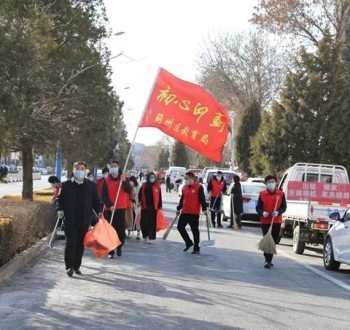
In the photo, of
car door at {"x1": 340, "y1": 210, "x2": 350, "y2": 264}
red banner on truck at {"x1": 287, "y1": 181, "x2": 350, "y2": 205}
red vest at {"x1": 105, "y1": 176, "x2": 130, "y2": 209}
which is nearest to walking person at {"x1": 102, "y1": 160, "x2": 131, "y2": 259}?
red vest at {"x1": 105, "y1": 176, "x2": 130, "y2": 209}

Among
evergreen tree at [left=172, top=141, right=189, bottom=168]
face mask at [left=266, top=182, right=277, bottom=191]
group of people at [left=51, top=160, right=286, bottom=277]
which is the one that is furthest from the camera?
evergreen tree at [left=172, top=141, right=189, bottom=168]

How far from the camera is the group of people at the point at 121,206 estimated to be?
1170 centimetres

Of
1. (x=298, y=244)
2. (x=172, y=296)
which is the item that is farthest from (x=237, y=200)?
(x=172, y=296)

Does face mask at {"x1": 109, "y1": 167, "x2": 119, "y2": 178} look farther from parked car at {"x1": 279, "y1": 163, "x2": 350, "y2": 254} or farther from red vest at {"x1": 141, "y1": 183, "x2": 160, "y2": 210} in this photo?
parked car at {"x1": 279, "y1": 163, "x2": 350, "y2": 254}

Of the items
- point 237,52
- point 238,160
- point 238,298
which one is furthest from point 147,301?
point 238,160

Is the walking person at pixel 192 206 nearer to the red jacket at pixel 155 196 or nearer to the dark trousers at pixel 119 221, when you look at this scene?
the dark trousers at pixel 119 221

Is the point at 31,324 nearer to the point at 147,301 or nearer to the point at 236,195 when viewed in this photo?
the point at 147,301

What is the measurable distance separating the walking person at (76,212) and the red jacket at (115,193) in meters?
3.09

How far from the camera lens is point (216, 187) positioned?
25516 mm

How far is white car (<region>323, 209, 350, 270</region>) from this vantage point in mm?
13406

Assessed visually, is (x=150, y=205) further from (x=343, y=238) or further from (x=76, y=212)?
(x=76, y=212)

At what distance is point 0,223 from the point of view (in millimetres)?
11586

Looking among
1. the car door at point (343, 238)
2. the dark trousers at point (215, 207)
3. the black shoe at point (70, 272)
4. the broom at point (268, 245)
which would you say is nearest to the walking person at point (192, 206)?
the broom at point (268, 245)

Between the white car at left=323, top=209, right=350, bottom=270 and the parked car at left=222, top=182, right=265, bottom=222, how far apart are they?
36.4ft
